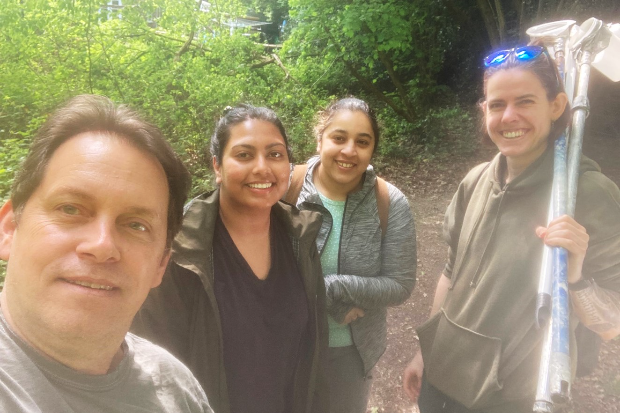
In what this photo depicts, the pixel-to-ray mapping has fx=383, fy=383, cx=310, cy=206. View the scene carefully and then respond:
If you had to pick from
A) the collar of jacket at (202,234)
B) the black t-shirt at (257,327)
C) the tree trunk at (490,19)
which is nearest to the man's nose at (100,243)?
the collar of jacket at (202,234)

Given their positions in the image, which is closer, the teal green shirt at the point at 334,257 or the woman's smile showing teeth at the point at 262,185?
the woman's smile showing teeth at the point at 262,185

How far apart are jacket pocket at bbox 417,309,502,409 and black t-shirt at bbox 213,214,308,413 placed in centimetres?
71

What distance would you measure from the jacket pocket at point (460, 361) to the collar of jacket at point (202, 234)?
817 millimetres

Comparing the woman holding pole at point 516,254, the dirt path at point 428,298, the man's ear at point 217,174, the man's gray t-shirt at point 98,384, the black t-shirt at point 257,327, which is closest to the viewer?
the man's gray t-shirt at point 98,384

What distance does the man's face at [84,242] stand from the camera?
92 cm

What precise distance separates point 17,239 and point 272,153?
114 centimetres

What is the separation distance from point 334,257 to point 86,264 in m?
1.42

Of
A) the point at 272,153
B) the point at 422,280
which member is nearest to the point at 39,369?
the point at 272,153

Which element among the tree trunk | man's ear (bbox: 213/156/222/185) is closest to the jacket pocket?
man's ear (bbox: 213/156/222/185)

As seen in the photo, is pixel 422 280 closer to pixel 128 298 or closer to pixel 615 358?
pixel 615 358

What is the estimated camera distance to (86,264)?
37.2 inches

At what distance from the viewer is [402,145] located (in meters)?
10.2

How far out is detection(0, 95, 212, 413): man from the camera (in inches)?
35.7

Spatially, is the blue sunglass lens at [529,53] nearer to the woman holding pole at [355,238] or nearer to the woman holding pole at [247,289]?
the woman holding pole at [355,238]
